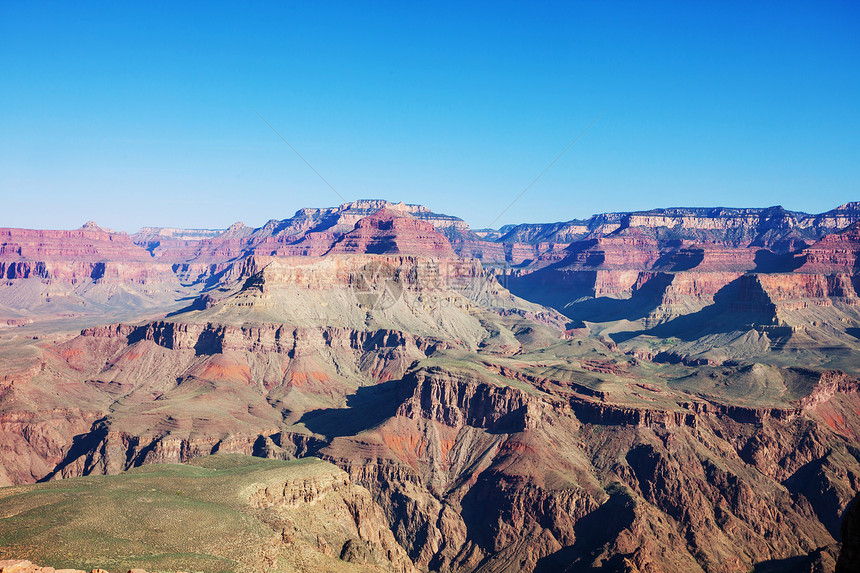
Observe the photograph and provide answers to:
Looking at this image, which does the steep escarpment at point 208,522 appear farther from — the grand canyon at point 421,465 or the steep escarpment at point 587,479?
the steep escarpment at point 587,479

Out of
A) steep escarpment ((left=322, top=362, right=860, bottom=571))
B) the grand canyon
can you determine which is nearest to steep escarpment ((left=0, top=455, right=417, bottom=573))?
the grand canyon

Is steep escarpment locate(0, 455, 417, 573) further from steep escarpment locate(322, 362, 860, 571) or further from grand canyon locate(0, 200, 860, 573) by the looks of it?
steep escarpment locate(322, 362, 860, 571)

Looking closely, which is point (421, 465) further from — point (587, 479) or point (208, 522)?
point (208, 522)

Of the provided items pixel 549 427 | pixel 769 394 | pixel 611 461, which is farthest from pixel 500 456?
pixel 769 394

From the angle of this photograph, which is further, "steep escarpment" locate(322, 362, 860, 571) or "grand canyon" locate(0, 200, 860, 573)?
"steep escarpment" locate(322, 362, 860, 571)

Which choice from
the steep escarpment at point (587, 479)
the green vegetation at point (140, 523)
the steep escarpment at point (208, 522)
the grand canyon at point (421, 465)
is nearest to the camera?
the green vegetation at point (140, 523)

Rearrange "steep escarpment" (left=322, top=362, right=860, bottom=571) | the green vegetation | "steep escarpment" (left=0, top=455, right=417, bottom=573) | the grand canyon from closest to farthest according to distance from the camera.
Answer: the green vegetation < "steep escarpment" (left=0, top=455, right=417, bottom=573) < the grand canyon < "steep escarpment" (left=322, top=362, right=860, bottom=571)

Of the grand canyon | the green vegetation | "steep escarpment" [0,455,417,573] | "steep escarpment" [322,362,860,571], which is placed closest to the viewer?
the green vegetation

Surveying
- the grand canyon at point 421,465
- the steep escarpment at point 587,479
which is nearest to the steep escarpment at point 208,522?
the grand canyon at point 421,465

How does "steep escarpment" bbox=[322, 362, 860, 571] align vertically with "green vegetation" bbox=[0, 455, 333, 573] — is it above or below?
below

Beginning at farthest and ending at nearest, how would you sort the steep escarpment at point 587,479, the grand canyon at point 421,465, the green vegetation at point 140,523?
the steep escarpment at point 587,479 → the grand canyon at point 421,465 → the green vegetation at point 140,523

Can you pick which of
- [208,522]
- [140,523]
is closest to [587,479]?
[208,522]

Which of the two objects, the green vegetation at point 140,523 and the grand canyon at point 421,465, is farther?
the grand canyon at point 421,465
